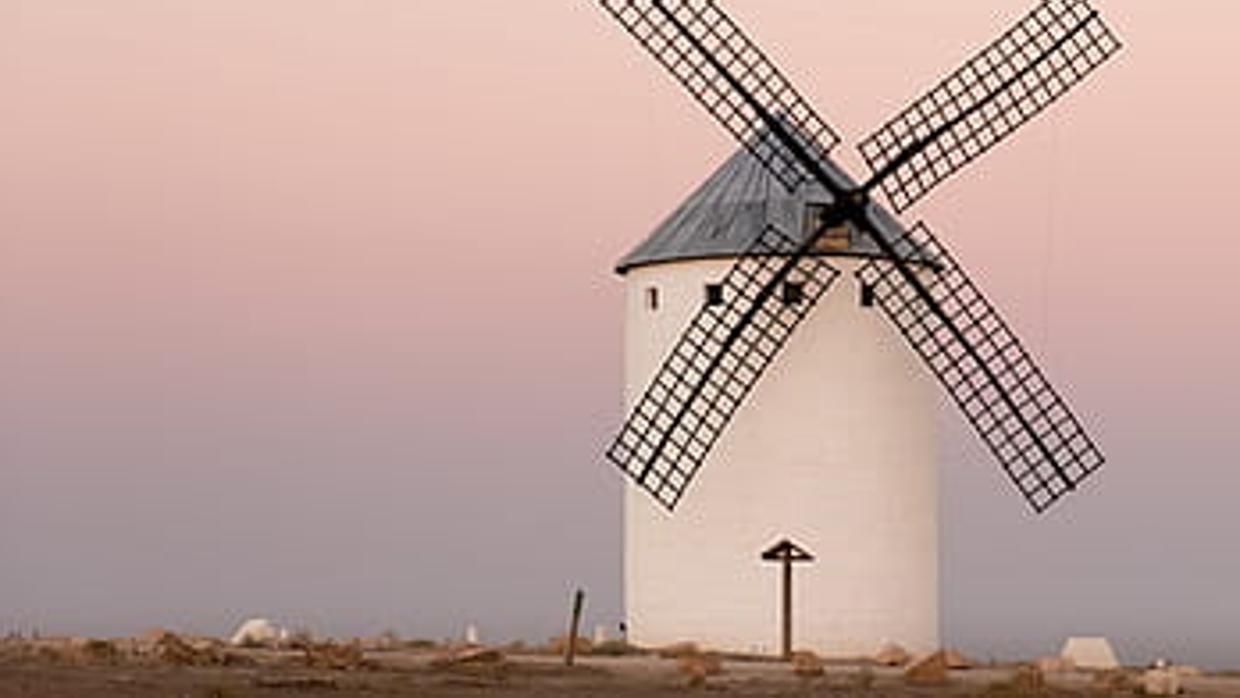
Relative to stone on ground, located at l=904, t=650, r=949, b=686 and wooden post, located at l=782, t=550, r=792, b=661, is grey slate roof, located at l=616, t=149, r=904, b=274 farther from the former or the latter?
stone on ground, located at l=904, t=650, r=949, b=686

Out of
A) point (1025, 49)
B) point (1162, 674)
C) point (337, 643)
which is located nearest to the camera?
point (1162, 674)

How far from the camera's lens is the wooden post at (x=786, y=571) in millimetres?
32406

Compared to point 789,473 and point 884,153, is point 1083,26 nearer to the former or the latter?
point 884,153

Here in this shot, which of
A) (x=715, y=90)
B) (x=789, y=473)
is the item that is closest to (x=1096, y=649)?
(x=789, y=473)

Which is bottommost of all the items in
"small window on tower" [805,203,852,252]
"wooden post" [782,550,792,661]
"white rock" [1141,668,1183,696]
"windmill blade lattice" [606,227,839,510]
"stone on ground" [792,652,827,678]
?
"white rock" [1141,668,1183,696]

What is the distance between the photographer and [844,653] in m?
32.8

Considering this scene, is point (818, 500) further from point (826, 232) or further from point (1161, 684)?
point (1161, 684)

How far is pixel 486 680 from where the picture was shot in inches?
982

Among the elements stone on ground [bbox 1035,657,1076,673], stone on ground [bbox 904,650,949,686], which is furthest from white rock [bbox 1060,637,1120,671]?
stone on ground [bbox 904,650,949,686]

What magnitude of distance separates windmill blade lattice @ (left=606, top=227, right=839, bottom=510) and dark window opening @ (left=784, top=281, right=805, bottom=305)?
0.02 m

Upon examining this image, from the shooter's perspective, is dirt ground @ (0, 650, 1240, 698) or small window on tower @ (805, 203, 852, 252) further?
small window on tower @ (805, 203, 852, 252)

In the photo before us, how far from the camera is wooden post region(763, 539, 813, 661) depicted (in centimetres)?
3241

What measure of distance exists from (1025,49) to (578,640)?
39.3 feet

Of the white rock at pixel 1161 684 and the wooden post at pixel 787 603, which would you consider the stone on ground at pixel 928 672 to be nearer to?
the white rock at pixel 1161 684
